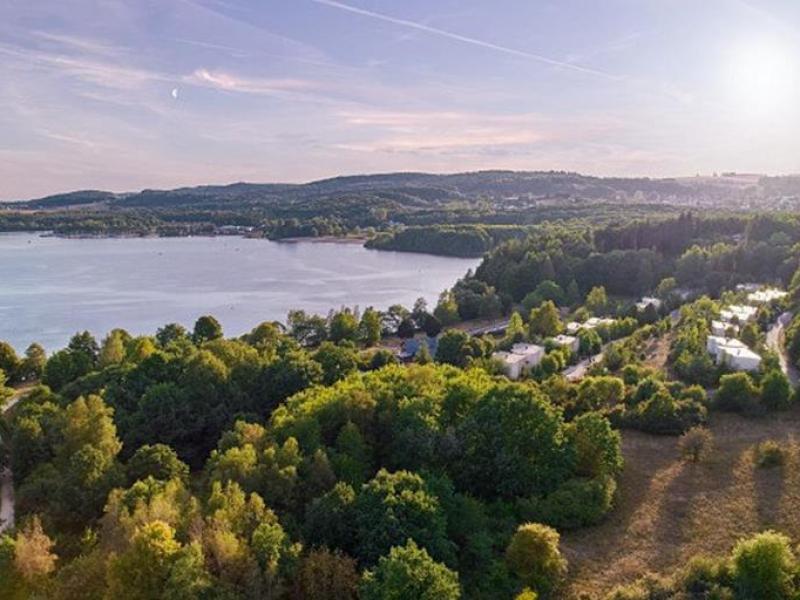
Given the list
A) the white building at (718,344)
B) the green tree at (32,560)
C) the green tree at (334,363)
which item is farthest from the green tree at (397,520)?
the white building at (718,344)

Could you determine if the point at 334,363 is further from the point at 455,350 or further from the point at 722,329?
the point at 722,329

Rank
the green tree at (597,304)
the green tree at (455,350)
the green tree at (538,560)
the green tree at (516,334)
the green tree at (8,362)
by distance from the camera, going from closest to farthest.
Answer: the green tree at (538,560)
the green tree at (455,350)
the green tree at (8,362)
the green tree at (516,334)
the green tree at (597,304)

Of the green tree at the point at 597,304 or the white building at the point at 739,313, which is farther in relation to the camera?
the green tree at the point at 597,304

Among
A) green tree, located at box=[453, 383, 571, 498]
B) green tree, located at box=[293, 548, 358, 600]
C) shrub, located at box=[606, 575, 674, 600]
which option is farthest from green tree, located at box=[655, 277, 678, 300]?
green tree, located at box=[293, 548, 358, 600]

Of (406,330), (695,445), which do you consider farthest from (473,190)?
(695,445)

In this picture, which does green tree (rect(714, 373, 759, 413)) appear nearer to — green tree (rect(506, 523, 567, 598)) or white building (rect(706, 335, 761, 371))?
white building (rect(706, 335, 761, 371))

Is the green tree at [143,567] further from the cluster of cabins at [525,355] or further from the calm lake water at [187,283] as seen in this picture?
the calm lake water at [187,283]

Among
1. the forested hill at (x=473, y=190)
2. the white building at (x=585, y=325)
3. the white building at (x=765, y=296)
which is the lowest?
the white building at (x=585, y=325)
